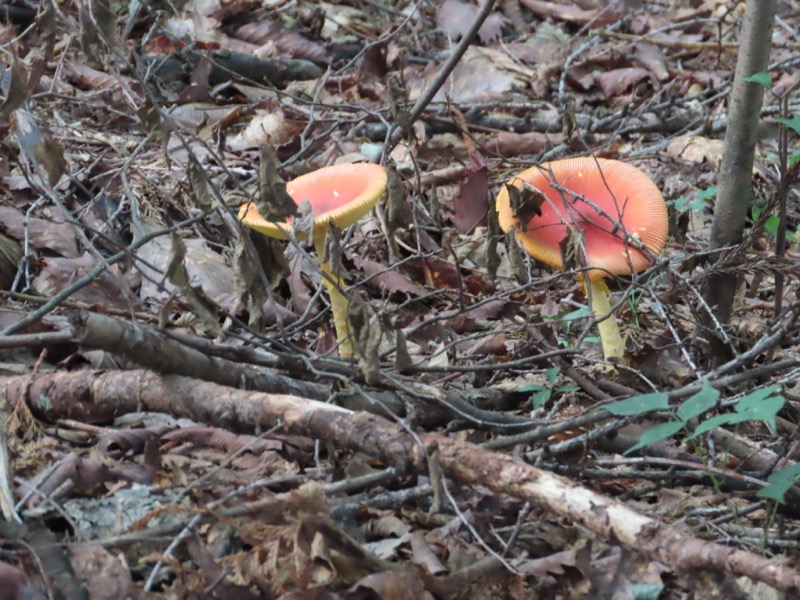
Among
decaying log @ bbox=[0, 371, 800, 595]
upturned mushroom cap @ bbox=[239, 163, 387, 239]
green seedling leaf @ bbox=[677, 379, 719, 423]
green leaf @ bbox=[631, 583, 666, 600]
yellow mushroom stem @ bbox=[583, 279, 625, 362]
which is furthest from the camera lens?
yellow mushroom stem @ bbox=[583, 279, 625, 362]

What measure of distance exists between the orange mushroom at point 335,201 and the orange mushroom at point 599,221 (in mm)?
476

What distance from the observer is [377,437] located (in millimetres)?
1767

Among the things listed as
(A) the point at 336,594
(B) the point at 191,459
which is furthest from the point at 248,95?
(A) the point at 336,594

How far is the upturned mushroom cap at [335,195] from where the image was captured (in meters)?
2.46

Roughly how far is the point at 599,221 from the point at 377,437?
1391 millimetres

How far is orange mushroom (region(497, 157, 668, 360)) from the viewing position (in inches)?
105

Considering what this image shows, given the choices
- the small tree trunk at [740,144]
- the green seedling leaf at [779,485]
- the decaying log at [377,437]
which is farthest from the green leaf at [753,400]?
the small tree trunk at [740,144]

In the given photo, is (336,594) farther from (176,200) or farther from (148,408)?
(176,200)

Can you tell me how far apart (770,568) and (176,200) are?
306 centimetres

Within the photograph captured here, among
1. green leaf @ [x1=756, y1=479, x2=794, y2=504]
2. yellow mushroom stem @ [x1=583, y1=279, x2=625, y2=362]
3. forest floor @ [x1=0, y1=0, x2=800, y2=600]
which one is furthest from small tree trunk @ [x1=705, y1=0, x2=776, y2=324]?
green leaf @ [x1=756, y1=479, x2=794, y2=504]

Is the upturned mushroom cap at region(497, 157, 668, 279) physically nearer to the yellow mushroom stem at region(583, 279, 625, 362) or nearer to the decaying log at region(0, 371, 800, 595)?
the yellow mushroom stem at region(583, 279, 625, 362)

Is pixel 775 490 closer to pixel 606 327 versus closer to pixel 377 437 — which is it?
pixel 377 437

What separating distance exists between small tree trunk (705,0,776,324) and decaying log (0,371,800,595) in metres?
1.37

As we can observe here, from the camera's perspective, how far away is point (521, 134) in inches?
189
